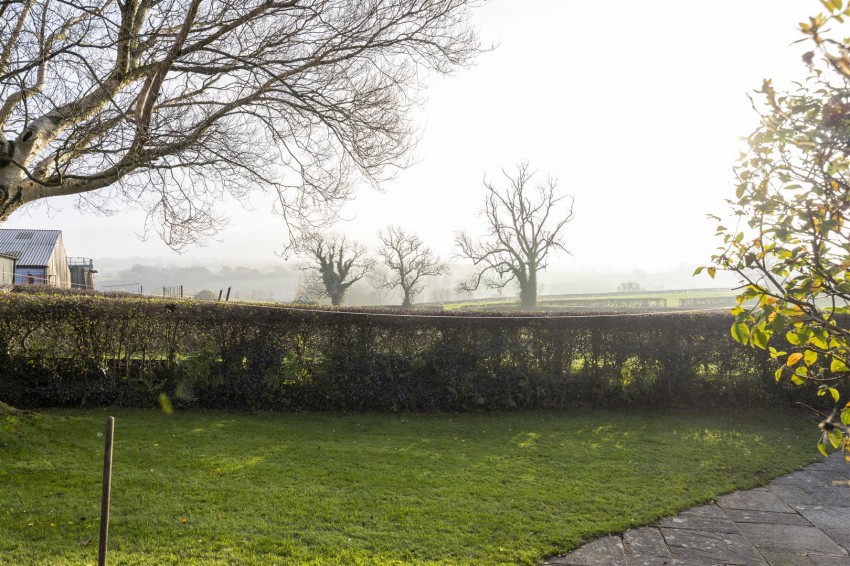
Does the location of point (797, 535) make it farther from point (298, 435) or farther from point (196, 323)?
point (196, 323)

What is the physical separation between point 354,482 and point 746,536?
3399 mm

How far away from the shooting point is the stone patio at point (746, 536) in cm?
396

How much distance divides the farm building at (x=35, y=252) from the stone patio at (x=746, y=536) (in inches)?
1812

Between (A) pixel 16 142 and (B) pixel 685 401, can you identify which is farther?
(B) pixel 685 401

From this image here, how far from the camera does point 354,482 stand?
527 centimetres

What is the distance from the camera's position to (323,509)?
4.57 metres

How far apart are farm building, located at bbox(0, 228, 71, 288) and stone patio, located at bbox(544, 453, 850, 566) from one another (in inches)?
1812

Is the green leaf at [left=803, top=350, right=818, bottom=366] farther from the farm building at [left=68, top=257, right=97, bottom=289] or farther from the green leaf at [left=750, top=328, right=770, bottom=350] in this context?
the farm building at [left=68, top=257, right=97, bottom=289]

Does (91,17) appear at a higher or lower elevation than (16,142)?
higher

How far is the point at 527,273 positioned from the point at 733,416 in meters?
28.0

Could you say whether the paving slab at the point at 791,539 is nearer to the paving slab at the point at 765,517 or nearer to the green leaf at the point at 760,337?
the paving slab at the point at 765,517

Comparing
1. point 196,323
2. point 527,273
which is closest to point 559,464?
point 196,323

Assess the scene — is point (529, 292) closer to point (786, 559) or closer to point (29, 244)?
point (786, 559)

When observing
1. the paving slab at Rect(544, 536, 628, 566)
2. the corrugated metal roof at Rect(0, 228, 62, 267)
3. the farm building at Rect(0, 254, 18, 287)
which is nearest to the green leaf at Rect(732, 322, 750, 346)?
the paving slab at Rect(544, 536, 628, 566)
